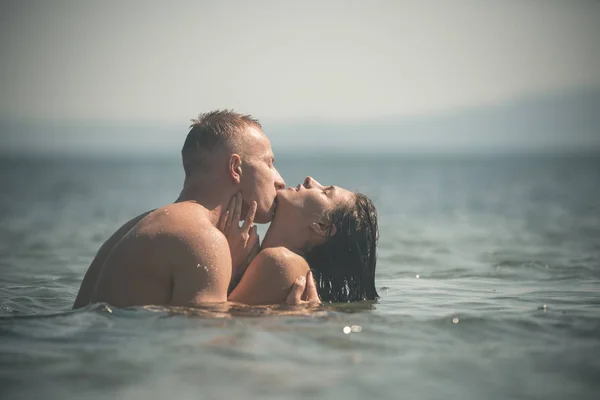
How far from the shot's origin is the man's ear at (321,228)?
663 cm

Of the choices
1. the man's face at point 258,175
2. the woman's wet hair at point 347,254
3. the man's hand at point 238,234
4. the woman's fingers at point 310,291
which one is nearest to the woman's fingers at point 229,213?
the man's hand at point 238,234

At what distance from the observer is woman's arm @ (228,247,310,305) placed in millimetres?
6098

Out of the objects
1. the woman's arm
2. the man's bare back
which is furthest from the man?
the woman's arm

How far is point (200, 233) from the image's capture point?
5449 mm

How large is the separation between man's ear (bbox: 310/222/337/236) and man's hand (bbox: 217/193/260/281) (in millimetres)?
493

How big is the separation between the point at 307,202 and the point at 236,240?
0.76 meters

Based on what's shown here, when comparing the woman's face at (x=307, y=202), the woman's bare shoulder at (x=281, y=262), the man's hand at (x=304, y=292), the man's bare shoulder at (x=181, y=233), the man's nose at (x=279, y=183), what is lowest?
the man's hand at (x=304, y=292)

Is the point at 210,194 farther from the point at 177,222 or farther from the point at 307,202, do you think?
the point at 307,202

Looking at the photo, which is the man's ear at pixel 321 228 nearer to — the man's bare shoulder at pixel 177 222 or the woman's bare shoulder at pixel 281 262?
the woman's bare shoulder at pixel 281 262

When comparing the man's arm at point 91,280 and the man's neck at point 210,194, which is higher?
the man's neck at point 210,194

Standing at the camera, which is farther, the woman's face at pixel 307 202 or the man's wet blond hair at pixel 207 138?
the woman's face at pixel 307 202

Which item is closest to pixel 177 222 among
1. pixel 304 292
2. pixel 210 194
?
pixel 210 194

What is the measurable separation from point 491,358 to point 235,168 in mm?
2417

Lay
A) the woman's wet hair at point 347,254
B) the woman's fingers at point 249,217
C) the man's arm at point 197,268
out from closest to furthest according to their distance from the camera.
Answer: the man's arm at point 197,268
the woman's fingers at point 249,217
the woman's wet hair at point 347,254
